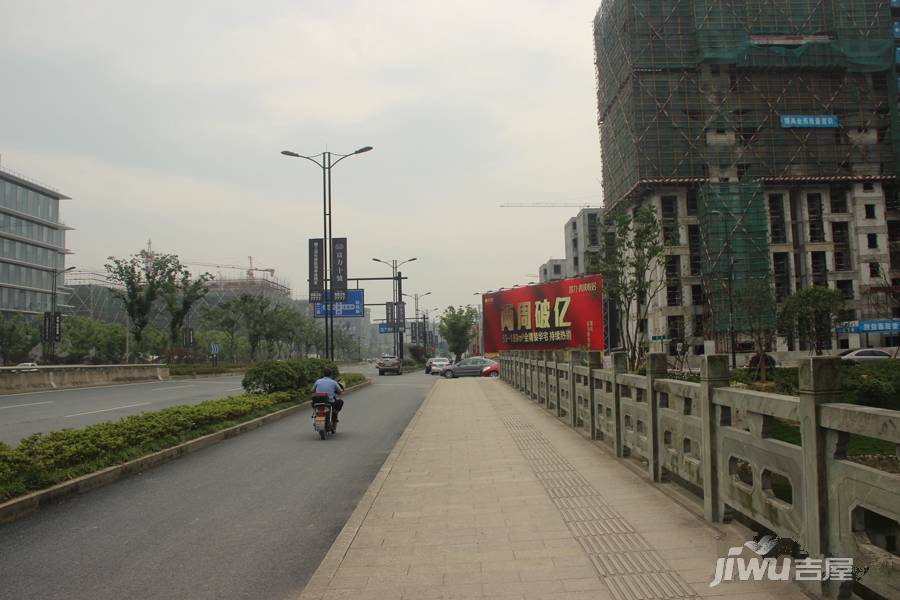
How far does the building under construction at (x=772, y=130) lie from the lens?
57.2 m

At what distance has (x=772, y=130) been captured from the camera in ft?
192

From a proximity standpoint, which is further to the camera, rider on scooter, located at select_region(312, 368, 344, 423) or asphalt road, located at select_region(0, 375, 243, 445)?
asphalt road, located at select_region(0, 375, 243, 445)

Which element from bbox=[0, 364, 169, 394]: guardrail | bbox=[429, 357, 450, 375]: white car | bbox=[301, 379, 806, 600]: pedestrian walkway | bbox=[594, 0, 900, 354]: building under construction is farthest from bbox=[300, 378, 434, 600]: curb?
bbox=[594, 0, 900, 354]: building under construction

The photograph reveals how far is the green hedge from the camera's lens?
7078 millimetres

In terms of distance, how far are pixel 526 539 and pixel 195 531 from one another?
2935 millimetres

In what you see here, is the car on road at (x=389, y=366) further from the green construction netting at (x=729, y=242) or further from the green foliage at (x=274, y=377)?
the green foliage at (x=274, y=377)

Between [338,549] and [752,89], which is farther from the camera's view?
[752,89]

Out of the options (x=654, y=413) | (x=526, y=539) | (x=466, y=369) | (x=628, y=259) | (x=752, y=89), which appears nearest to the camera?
(x=526, y=539)

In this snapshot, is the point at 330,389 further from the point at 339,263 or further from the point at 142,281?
the point at 142,281

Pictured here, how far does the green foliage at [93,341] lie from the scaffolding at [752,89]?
5324cm

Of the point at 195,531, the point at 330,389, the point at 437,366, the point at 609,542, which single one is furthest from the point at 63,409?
the point at 437,366

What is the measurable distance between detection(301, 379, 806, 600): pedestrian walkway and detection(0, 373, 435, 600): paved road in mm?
419

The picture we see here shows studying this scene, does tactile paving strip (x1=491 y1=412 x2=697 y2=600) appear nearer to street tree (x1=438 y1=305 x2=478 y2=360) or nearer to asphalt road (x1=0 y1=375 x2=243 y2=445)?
asphalt road (x1=0 y1=375 x2=243 y2=445)

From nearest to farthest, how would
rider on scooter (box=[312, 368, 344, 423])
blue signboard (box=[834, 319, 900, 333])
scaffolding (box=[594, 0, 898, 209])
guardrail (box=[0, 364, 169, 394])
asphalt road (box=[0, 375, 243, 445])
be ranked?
1. rider on scooter (box=[312, 368, 344, 423])
2. asphalt road (box=[0, 375, 243, 445])
3. guardrail (box=[0, 364, 169, 394])
4. blue signboard (box=[834, 319, 900, 333])
5. scaffolding (box=[594, 0, 898, 209])
